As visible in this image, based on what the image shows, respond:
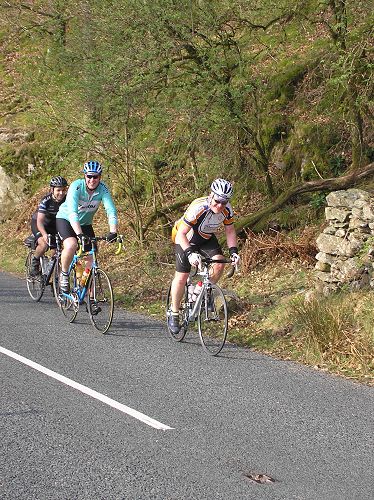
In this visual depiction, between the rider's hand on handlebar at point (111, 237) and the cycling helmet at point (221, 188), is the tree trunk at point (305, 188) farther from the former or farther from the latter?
the cycling helmet at point (221, 188)

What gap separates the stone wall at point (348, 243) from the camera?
9812 millimetres

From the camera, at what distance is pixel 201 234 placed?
373 inches

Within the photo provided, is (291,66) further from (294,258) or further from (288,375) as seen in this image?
(288,375)

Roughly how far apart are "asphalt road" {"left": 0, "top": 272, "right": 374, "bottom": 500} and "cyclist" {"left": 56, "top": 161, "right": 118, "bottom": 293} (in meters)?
1.68

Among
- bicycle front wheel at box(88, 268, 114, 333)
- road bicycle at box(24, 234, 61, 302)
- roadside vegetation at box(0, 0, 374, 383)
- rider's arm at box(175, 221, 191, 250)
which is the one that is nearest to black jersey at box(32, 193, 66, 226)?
road bicycle at box(24, 234, 61, 302)

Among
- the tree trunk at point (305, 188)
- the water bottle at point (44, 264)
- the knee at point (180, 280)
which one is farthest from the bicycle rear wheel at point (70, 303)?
the tree trunk at point (305, 188)

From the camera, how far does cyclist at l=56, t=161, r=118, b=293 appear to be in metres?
10.4

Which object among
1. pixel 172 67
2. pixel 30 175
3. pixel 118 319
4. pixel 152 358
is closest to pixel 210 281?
pixel 152 358

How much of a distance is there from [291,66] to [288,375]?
34.3 feet

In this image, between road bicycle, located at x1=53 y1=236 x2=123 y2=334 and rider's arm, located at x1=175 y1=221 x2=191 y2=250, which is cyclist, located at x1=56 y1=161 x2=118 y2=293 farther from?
rider's arm, located at x1=175 y1=221 x2=191 y2=250

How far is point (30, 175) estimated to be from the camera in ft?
77.8

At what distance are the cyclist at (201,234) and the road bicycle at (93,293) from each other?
3.40 feet

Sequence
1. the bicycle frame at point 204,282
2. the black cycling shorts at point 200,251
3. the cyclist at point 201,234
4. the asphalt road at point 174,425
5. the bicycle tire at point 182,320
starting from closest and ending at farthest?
1. the asphalt road at point 174,425
2. the cyclist at point 201,234
3. the bicycle frame at point 204,282
4. the black cycling shorts at point 200,251
5. the bicycle tire at point 182,320

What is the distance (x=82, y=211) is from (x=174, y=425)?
17.6ft
